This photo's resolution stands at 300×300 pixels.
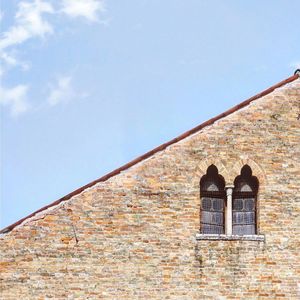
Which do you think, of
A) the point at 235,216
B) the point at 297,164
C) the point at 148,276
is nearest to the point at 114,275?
the point at 148,276

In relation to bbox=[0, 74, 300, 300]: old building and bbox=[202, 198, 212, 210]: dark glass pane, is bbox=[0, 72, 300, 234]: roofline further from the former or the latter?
bbox=[202, 198, 212, 210]: dark glass pane

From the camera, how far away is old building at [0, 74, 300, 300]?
14844 millimetres

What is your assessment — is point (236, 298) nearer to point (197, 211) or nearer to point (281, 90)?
point (197, 211)

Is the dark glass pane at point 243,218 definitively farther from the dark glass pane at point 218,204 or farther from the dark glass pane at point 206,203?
the dark glass pane at point 206,203

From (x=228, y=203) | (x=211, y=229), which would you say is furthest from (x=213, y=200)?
(x=211, y=229)

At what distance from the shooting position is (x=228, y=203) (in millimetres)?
15695

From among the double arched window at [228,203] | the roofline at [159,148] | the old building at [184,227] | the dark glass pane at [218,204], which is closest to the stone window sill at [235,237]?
the old building at [184,227]

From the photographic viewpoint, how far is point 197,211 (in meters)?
15.5

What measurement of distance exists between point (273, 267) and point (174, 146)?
3063 millimetres

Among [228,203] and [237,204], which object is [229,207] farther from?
[237,204]

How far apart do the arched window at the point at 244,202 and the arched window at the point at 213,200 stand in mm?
258

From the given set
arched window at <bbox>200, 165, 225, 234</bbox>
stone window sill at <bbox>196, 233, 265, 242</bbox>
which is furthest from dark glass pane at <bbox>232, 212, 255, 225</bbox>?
stone window sill at <bbox>196, 233, 265, 242</bbox>

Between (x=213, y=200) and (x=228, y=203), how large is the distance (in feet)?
1.12

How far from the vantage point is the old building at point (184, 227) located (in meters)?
14.8
